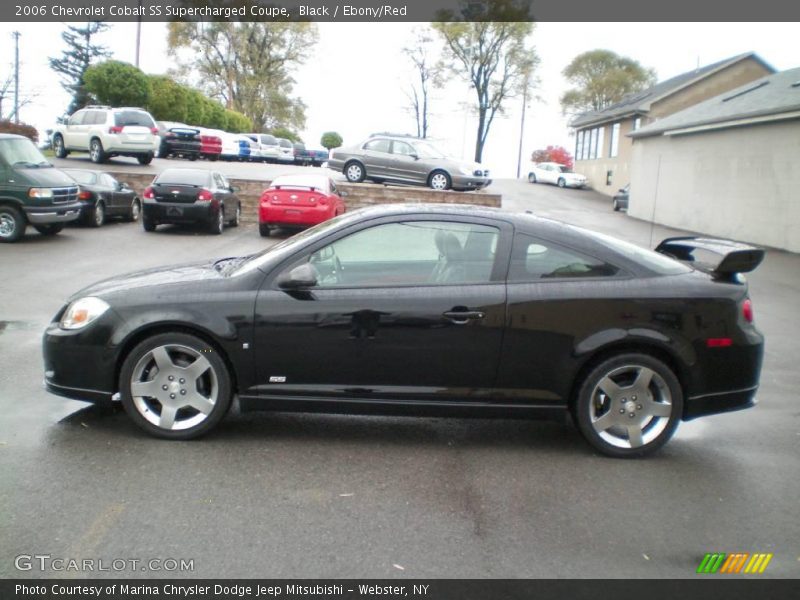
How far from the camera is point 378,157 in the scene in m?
25.1

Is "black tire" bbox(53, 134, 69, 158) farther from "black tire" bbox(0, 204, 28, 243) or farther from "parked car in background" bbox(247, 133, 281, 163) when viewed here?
"black tire" bbox(0, 204, 28, 243)

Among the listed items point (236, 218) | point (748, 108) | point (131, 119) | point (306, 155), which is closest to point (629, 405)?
point (236, 218)

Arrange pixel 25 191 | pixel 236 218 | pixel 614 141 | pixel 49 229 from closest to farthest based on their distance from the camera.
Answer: pixel 25 191
pixel 49 229
pixel 236 218
pixel 614 141

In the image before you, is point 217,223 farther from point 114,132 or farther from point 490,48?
point 490,48

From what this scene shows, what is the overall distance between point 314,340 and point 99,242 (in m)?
13.4

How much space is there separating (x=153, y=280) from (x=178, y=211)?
13726 mm

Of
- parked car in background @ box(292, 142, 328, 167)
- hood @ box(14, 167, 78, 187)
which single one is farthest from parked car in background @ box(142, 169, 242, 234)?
parked car in background @ box(292, 142, 328, 167)

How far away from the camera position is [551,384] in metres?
5.02

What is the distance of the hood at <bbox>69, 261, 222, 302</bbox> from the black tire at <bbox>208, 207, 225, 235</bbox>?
13594mm

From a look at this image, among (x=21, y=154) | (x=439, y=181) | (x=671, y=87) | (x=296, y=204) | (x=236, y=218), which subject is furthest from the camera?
(x=671, y=87)

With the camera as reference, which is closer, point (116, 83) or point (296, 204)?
point (296, 204)
